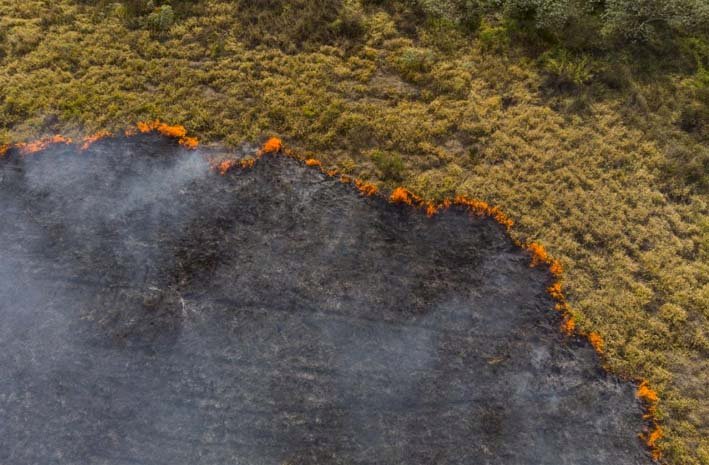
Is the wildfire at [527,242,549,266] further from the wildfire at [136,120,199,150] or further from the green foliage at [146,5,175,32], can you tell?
the green foliage at [146,5,175,32]

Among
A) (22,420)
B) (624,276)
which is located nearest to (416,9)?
(624,276)

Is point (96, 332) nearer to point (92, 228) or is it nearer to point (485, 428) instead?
point (92, 228)

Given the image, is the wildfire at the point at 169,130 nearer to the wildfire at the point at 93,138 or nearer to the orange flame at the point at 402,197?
the wildfire at the point at 93,138

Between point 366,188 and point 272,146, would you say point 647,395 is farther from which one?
point 272,146

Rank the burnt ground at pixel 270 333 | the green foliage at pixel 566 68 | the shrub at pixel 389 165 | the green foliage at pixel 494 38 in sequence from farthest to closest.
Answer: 1. the green foliage at pixel 494 38
2. the green foliage at pixel 566 68
3. the shrub at pixel 389 165
4. the burnt ground at pixel 270 333

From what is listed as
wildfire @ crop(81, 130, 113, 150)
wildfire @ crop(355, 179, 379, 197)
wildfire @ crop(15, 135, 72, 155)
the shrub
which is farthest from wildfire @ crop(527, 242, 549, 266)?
wildfire @ crop(15, 135, 72, 155)

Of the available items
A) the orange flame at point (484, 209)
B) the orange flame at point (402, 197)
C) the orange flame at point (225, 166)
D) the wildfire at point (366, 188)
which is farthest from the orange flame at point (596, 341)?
the orange flame at point (225, 166)
